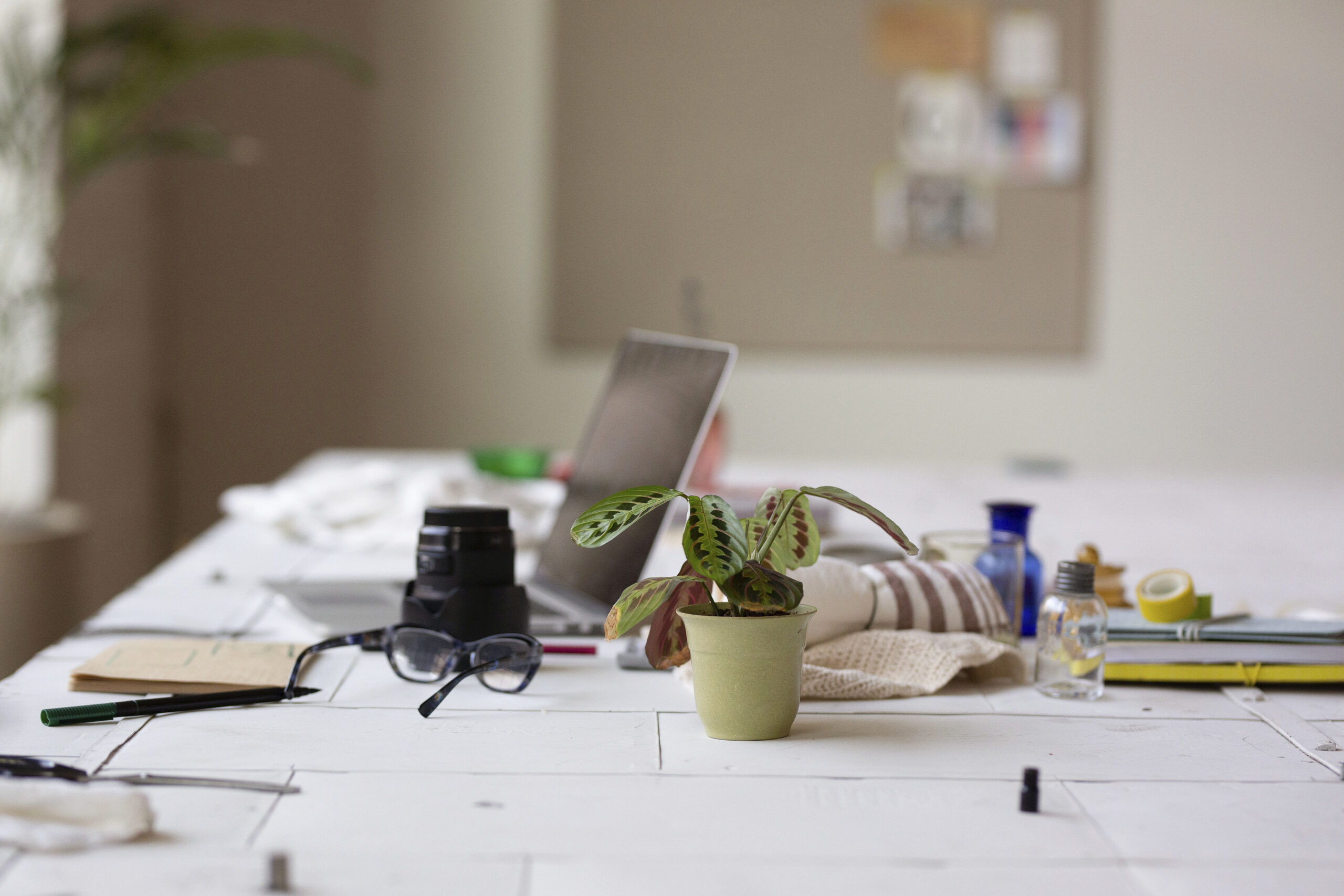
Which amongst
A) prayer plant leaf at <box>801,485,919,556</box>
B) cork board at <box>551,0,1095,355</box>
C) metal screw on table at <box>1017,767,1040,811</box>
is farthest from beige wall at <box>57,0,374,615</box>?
metal screw on table at <box>1017,767,1040,811</box>

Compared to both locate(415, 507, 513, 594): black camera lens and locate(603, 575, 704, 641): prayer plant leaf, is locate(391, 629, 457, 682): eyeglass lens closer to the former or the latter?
locate(415, 507, 513, 594): black camera lens

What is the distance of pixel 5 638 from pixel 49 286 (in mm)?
768

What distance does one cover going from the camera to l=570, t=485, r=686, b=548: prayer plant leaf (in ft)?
2.79

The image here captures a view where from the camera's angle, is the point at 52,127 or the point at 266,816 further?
the point at 52,127

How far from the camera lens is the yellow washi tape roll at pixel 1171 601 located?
1.14 m

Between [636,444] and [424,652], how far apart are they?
0.36 m

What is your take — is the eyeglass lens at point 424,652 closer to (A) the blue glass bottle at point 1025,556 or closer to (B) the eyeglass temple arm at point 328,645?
(B) the eyeglass temple arm at point 328,645

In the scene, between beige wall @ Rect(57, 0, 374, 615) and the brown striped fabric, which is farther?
beige wall @ Rect(57, 0, 374, 615)

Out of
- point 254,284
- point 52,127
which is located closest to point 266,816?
point 52,127

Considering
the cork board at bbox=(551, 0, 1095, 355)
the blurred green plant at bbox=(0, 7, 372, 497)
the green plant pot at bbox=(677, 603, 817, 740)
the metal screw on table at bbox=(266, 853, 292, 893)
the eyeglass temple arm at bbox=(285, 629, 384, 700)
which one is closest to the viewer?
the metal screw on table at bbox=(266, 853, 292, 893)

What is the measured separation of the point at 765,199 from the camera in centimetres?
399

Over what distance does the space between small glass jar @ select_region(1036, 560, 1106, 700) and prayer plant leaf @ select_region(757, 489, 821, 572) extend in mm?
222

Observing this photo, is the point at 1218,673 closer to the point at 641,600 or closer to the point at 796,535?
the point at 796,535

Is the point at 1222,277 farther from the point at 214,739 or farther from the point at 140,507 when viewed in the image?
the point at 214,739
